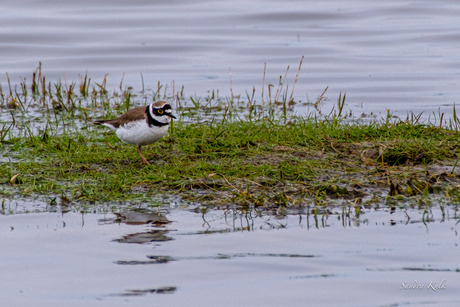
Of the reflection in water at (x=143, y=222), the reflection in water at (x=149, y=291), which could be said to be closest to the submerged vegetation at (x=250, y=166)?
the reflection in water at (x=143, y=222)

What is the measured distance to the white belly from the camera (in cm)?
962

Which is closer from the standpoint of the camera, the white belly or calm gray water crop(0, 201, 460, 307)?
calm gray water crop(0, 201, 460, 307)

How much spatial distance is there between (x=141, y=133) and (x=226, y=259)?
3176 mm

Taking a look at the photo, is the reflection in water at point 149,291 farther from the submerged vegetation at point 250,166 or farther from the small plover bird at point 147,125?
the small plover bird at point 147,125

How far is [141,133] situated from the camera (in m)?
9.63

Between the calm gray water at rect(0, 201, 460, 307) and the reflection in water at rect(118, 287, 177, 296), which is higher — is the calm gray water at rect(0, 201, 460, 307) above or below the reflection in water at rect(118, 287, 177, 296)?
above

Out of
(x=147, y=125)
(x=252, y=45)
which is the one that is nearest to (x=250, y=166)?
(x=147, y=125)

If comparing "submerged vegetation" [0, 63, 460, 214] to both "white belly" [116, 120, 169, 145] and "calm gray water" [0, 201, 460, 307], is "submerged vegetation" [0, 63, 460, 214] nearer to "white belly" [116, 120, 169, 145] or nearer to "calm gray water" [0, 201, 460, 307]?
"white belly" [116, 120, 169, 145]

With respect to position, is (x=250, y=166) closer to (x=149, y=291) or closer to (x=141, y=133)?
(x=141, y=133)

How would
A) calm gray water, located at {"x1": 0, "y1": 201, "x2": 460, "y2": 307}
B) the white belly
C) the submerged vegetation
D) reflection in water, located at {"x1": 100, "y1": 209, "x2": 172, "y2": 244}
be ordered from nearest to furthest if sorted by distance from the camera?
calm gray water, located at {"x1": 0, "y1": 201, "x2": 460, "y2": 307} → reflection in water, located at {"x1": 100, "y1": 209, "x2": 172, "y2": 244} → the submerged vegetation → the white belly

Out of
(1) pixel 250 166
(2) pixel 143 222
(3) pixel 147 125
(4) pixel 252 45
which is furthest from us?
(4) pixel 252 45

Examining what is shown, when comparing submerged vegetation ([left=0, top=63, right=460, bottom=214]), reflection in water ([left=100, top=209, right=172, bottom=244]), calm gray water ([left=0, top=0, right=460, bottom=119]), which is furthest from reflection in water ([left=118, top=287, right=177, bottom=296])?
calm gray water ([left=0, top=0, right=460, bottom=119])

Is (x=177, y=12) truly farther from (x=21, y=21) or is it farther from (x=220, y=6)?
(x=21, y=21)

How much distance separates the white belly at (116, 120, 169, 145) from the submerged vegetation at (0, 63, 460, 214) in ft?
1.02
